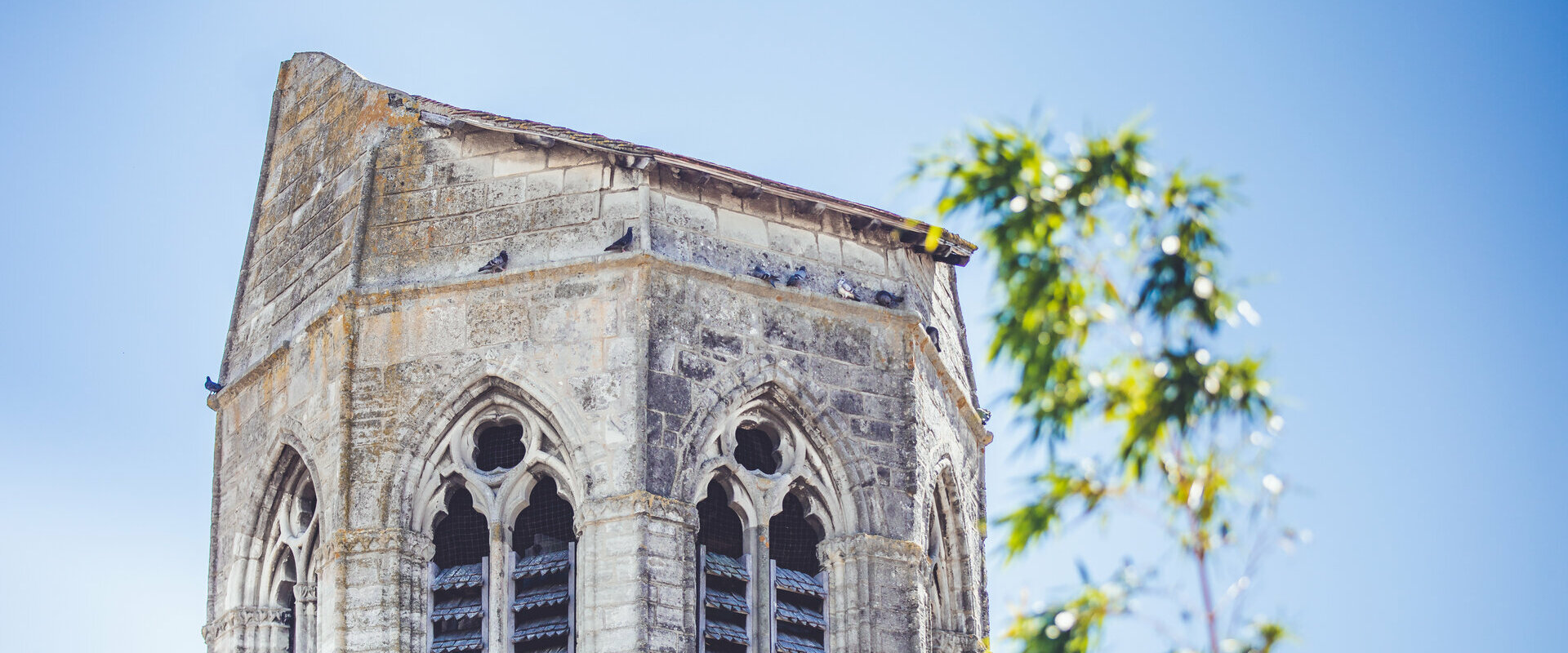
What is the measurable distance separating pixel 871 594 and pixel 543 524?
257 centimetres

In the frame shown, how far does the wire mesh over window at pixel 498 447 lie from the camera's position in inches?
792

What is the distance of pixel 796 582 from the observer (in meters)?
20.0

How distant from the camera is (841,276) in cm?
2123

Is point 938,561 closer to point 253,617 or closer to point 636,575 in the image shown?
point 636,575

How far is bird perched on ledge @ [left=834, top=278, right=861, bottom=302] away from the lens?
829 inches

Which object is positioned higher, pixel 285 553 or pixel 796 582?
pixel 285 553

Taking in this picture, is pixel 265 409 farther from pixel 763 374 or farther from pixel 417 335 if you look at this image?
pixel 763 374

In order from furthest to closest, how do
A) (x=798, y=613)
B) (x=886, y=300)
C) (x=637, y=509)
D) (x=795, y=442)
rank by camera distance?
(x=886, y=300) < (x=795, y=442) < (x=798, y=613) < (x=637, y=509)

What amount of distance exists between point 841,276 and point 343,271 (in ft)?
13.1

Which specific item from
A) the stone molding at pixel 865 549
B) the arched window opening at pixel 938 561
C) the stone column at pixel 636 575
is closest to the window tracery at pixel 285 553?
the stone column at pixel 636 575

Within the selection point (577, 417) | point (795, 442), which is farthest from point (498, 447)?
point (795, 442)

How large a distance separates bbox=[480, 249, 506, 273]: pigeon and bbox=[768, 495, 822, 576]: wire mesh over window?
2856mm

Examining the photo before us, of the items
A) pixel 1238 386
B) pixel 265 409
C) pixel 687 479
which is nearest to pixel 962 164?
pixel 1238 386

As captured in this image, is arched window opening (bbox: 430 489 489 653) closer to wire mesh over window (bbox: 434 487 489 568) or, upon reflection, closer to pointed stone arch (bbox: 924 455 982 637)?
wire mesh over window (bbox: 434 487 489 568)
